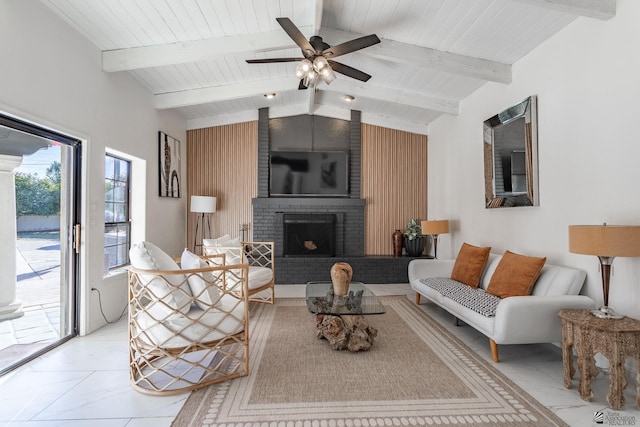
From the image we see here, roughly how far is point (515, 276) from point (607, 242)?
1.03 m

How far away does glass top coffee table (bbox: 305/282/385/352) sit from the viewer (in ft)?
9.15

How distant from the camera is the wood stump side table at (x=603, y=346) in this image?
1932 millimetres

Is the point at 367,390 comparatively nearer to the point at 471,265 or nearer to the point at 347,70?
the point at 471,265

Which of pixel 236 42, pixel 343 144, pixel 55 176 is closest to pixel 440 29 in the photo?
A: pixel 236 42

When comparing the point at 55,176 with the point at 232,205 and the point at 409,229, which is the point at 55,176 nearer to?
the point at 232,205

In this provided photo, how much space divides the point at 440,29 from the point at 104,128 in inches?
139

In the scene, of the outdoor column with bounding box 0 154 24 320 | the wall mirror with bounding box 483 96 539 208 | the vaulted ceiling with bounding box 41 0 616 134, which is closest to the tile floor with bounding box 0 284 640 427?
the outdoor column with bounding box 0 154 24 320

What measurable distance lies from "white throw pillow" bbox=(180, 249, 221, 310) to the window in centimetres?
189

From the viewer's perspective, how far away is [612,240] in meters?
2.03

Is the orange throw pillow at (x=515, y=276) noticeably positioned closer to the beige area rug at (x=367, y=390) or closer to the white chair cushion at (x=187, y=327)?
the beige area rug at (x=367, y=390)

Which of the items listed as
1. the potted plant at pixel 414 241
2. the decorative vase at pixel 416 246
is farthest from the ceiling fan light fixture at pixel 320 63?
the decorative vase at pixel 416 246

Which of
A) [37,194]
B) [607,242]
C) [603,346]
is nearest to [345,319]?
[603,346]

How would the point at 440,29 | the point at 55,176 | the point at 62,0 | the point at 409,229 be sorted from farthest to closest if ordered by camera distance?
the point at 409,229 < the point at 440,29 < the point at 55,176 < the point at 62,0

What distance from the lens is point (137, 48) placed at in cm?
337
